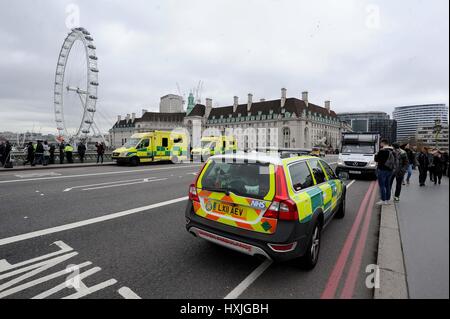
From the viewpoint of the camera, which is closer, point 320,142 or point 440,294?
point 440,294

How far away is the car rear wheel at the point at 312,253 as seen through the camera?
3365mm

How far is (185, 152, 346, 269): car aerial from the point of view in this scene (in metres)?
3.07

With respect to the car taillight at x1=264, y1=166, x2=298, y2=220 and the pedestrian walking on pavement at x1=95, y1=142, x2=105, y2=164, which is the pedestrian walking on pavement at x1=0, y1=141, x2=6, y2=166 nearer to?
the pedestrian walking on pavement at x1=95, y1=142, x2=105, y2=164

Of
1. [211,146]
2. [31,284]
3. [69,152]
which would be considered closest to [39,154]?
[69,152]

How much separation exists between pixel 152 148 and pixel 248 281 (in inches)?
740

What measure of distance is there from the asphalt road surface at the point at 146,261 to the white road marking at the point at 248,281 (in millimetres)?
12

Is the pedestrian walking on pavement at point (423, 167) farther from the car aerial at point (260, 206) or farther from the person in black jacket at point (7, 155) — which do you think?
the person in black jacket at point (7, 155)

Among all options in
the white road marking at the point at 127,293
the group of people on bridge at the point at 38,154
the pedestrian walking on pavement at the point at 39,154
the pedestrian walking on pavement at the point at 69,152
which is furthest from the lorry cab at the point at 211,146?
the white road marking at the point at 127,293

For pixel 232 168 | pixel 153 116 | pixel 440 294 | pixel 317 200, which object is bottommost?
pixel 440 294

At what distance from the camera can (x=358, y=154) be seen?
525 inches
